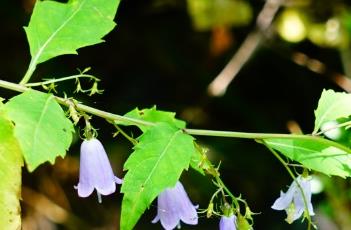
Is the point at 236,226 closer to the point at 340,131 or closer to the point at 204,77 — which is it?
the point at 340,131

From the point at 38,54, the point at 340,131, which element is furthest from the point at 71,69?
the point at 38,54

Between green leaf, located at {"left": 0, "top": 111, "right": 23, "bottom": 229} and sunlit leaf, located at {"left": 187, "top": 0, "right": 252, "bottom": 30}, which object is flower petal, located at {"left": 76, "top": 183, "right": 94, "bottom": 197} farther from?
sunlit leaf, located at {"left": 187, "top": 0, "right": 252, "bottom": 30}

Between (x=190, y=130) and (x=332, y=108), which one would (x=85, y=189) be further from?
(x=332, y=108)

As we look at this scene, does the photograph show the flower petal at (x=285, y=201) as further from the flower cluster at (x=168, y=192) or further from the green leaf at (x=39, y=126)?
the green leaf at (x=39, y=126)

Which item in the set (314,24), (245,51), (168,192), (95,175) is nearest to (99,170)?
(95,175)

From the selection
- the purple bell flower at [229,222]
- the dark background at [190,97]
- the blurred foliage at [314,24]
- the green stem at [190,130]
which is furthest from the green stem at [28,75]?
the blurred foliage at [314,24]

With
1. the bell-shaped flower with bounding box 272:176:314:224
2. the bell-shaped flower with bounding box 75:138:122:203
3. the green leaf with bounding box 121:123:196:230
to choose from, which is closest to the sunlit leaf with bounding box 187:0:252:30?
the bell-shaped flower with bounding box 272:176:314:224
